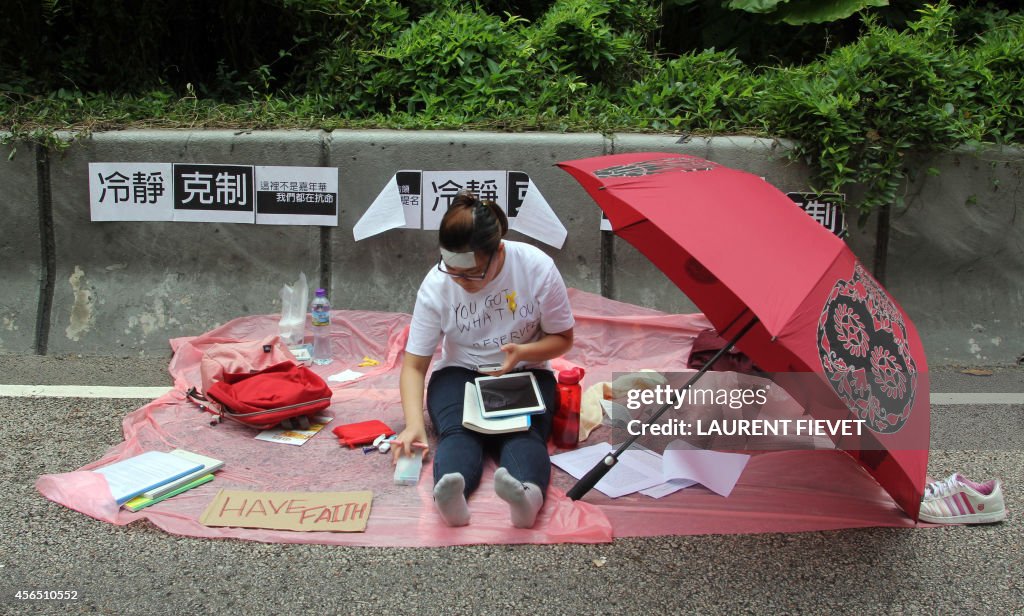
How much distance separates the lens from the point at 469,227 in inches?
129

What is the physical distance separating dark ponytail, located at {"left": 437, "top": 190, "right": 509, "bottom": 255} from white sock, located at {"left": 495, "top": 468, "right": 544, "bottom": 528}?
0.93 meters

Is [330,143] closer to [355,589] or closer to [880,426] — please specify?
[355,589]

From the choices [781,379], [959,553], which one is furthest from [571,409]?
[959,553]

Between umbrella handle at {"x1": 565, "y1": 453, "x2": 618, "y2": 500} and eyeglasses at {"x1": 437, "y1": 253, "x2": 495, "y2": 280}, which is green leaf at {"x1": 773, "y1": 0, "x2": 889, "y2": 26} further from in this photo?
umbrella handle at {"x1": 565, "y1": 453, "x2": 618, "y2": 500}

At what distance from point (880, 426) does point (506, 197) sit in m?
3.07

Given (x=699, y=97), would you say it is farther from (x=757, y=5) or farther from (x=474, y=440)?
(x=474, y=440)

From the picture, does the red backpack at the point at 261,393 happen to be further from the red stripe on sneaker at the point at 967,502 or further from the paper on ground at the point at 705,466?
the red stripe on sneaker at the point at 967,502

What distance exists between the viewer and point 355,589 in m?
2.69

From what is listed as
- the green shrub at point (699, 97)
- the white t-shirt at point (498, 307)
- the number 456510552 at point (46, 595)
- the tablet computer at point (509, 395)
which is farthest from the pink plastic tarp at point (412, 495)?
the green shrub at point (699, 97)

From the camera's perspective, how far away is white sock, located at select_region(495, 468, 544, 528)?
2.87 metres

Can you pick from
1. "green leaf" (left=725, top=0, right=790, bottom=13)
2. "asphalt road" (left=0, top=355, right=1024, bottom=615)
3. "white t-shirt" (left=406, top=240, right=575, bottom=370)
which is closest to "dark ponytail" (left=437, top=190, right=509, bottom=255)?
"white t-shirt" (left=406, top=240, right=575, bottom=370)

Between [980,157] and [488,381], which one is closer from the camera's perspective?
[488,381]

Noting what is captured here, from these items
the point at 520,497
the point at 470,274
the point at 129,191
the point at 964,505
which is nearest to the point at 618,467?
the point at 520,497

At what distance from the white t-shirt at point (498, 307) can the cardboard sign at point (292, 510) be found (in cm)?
73
